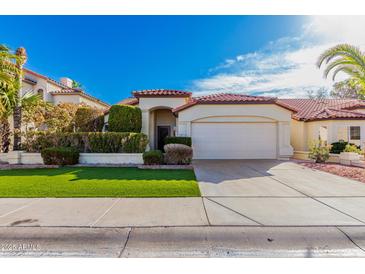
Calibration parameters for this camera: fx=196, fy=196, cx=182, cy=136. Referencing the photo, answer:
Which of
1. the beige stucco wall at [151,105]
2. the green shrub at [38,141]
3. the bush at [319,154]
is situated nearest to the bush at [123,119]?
the beige stucco wall at [151,105]

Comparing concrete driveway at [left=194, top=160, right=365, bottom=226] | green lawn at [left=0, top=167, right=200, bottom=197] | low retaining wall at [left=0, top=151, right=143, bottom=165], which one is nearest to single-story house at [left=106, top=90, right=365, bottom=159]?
low retaining wall at [left=0, top=151, right=143, bottom=165]

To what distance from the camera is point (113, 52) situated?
15.9 m

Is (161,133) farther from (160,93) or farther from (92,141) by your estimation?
(92,141)

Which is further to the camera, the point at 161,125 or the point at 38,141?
the point at 161,125

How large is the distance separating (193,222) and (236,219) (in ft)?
3.15

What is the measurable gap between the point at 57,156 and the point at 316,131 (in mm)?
17030

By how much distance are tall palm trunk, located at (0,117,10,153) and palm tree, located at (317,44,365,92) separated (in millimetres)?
18032

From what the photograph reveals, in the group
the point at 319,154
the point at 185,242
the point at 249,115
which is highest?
the point at 249,115

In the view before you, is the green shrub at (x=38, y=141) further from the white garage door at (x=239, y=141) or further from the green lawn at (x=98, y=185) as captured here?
the white garage door at (x=239, y=141)

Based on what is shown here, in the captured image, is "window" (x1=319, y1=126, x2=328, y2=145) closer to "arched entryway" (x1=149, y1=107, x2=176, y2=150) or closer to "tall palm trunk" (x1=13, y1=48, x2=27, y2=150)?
"arched entryway" (x1=149, y1=107, x2=176, y2=150)

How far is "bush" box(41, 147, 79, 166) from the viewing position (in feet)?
35.0

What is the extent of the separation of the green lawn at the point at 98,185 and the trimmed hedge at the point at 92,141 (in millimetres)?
3231

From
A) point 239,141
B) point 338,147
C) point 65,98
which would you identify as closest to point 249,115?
point 239,141

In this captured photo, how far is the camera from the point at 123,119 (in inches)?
526
